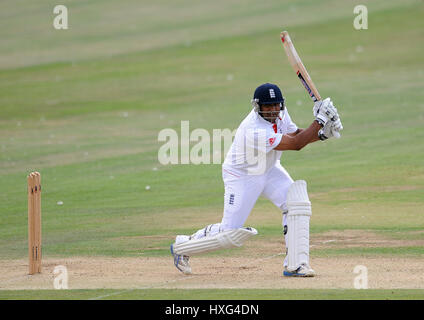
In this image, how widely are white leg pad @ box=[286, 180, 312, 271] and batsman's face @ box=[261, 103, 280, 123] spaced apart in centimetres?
90

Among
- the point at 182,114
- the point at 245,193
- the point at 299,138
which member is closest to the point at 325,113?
the point at 299,138

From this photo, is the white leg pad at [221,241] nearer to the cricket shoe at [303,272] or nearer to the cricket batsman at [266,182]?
the cricket batsman at [266,182]

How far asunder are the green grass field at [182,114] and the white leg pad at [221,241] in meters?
0.83

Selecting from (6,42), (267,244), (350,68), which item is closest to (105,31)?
(6,42)

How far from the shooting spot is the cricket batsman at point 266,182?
30.1 ft

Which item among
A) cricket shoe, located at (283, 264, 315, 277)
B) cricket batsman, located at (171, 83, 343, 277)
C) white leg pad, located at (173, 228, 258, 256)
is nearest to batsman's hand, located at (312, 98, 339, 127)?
cricket batsman, located at (171, 83, 343, 277)

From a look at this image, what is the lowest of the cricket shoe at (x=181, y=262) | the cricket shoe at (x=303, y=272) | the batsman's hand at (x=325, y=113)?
the cricket shoe at (x=303, y=272)

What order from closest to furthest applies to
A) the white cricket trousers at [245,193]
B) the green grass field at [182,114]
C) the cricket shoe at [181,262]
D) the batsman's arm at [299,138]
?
the batsman's arm at [299,138]
the white cricket trousers at [245,193]
the cricket shoe at [181,262]
the green grass field at [182,114]

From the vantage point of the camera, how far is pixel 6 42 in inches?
1672

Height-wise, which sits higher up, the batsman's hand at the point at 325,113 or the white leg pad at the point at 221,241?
the batsman's hand at the point at 325,113

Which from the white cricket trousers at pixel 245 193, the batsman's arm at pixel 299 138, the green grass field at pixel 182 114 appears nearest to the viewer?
the batsman's arm at pixel 299 138

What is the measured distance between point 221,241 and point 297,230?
2.81 feet

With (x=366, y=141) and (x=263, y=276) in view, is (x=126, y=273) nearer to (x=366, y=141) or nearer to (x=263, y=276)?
(x=263, y=276)

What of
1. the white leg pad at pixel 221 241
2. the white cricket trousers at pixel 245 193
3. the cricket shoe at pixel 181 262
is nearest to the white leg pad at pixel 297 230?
the white cricket trousers at pixel 245 193
